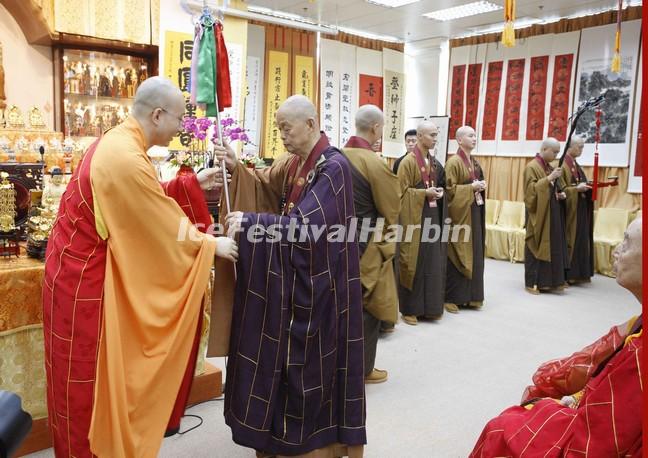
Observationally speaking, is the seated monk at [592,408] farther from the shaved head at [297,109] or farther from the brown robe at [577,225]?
the brown robe at [577,225]

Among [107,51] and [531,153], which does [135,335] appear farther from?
[531,153]

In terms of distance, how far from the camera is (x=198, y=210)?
2.24 meters

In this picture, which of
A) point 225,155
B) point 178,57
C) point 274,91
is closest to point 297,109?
point 225,155

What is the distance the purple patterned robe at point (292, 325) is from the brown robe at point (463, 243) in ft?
9.53

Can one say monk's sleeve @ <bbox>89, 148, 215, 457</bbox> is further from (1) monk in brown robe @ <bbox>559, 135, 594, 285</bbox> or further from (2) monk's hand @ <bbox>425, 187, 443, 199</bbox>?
(1) monk in brown robe @ <bbox>559, 135, 594, 285</bbox>

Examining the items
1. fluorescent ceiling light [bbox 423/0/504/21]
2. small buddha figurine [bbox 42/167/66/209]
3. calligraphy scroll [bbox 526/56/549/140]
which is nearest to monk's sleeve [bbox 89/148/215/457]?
small buddha figurine [bbox 42/167/66/209]

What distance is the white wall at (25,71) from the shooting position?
15.4 feet

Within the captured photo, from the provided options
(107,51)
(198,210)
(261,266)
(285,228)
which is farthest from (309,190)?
(107,51)

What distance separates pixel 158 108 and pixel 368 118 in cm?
149

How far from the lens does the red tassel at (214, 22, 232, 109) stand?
2.12m

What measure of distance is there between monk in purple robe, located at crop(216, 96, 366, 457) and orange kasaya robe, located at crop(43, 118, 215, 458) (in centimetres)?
26

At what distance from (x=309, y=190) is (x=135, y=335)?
826mm

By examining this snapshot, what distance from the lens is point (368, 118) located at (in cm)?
308

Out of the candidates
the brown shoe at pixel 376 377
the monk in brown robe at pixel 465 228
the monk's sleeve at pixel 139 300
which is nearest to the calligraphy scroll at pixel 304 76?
the monk in brown robe at pixel 465 228
